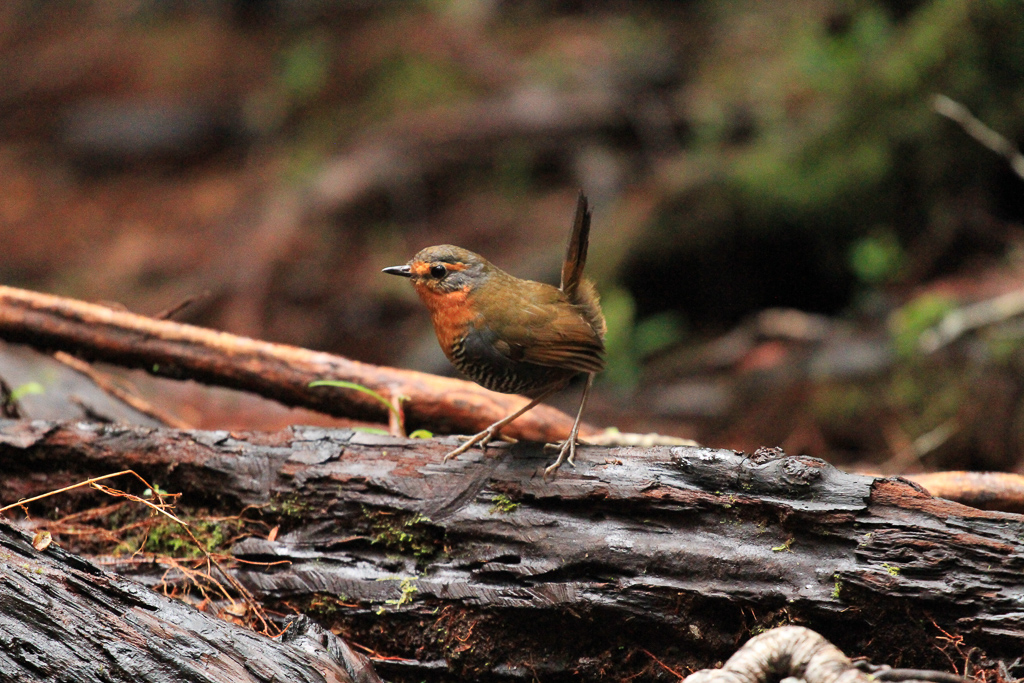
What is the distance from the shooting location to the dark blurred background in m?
6.01

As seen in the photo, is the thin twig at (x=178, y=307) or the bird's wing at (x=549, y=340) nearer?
the bird's wing at (x=549, y=340)

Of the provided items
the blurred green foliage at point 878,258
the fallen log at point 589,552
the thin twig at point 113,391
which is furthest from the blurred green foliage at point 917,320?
the thin twig at point 113,391

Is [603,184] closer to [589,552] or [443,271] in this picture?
[443,271]

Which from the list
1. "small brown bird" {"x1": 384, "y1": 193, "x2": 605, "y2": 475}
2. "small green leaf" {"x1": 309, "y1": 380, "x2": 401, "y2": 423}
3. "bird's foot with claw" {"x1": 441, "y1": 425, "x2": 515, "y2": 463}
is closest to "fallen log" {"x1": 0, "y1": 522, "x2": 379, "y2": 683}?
"bird's foot with claw" {"x1": 441, "y1": 425, "x2": 515, "y2": 463}

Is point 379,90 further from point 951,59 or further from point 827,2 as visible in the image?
point 951,59

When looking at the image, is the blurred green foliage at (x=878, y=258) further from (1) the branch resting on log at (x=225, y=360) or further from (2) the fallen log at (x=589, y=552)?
(2) the fallen log at (x=589, y=552)

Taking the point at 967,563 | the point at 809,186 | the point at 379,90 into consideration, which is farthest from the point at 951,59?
the point at 379,90

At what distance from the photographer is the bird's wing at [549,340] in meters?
3.21

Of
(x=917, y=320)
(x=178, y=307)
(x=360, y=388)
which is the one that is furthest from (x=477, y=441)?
(x=917, y=320)

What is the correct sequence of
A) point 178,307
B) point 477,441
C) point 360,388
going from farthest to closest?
1. point 178,307
2. point 360,388
3. point 477,441

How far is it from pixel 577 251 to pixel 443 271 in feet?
1.83

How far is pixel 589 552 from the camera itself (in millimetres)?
2621

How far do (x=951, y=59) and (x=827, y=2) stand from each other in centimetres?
286

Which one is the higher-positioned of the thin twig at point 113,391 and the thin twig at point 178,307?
the thin twig at point 178,307
